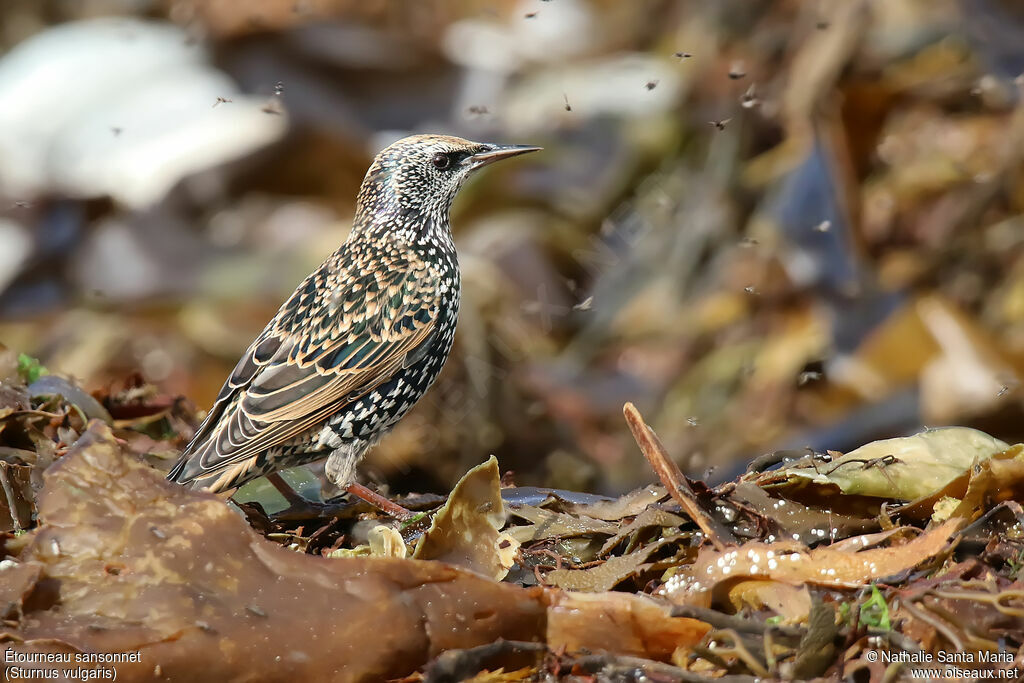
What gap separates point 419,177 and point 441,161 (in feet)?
0.37

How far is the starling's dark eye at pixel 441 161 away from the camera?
5.21 meters

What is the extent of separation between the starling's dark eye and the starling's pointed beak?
0.24ft

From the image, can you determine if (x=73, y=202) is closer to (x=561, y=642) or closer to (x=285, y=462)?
(x=285, y=462)

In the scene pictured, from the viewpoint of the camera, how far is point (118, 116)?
9.23 meters

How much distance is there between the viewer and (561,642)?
281 cm

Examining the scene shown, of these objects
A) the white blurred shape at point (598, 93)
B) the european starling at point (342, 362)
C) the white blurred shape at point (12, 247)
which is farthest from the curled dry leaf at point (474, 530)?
the white blurred shape at point (12, 247)

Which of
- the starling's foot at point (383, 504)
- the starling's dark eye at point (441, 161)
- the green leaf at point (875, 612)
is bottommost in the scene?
the starling's foot at point (383, 504)

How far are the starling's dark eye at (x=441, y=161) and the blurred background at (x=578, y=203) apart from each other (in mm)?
1885

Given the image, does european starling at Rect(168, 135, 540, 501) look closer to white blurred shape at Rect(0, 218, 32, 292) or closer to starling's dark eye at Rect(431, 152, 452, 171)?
starling's dark eye at Rect(431, 152, 452, 171)

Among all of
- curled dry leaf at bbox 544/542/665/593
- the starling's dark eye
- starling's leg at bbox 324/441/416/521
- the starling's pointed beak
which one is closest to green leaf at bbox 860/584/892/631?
curled dry leaf at bbox 544/542/665/593

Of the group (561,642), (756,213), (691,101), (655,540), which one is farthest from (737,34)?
(561,642)

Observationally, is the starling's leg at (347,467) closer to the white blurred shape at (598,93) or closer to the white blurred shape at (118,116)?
the white blurred shape at (118,116)

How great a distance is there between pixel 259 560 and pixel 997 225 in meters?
5.79

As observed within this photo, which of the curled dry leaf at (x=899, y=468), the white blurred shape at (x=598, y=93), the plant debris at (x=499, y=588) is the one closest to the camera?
the plant debris at (x=499, y=588)
